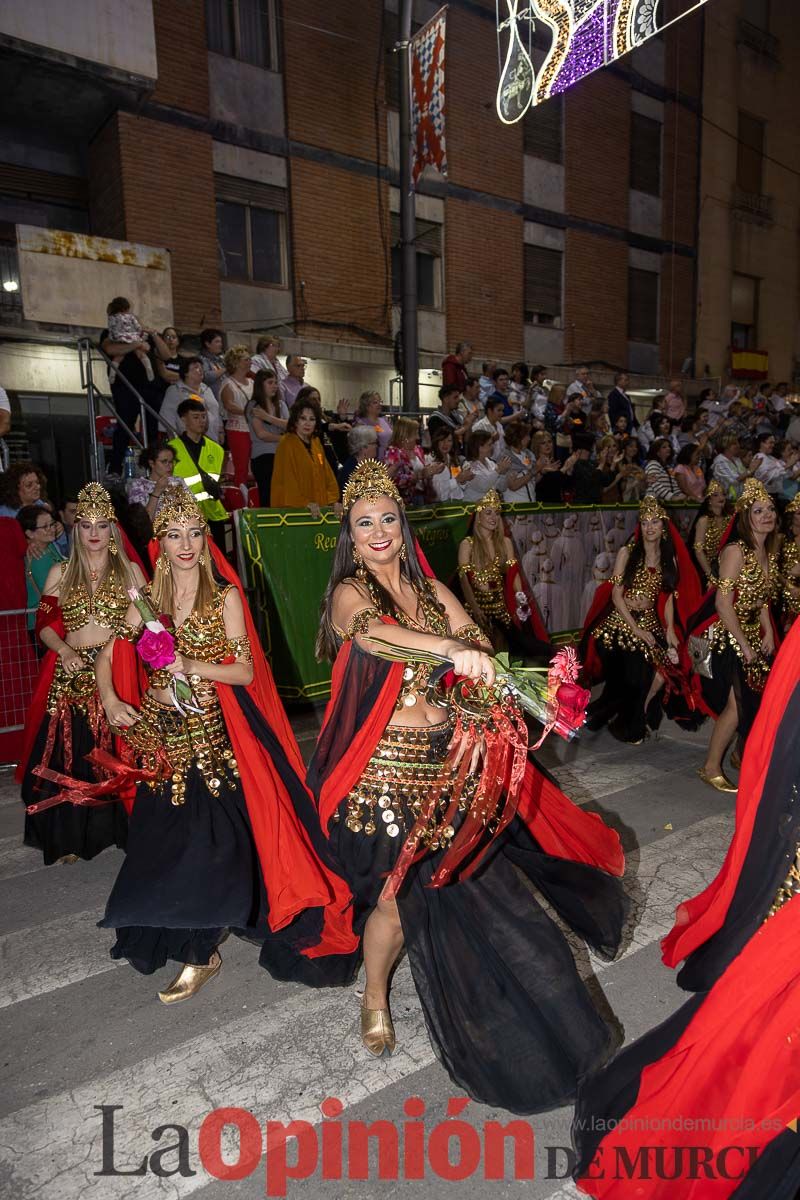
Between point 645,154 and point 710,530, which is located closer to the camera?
point 710,530

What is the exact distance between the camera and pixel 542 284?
65.6ft

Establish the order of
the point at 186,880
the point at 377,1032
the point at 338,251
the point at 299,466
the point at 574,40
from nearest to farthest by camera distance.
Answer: the point at 377,1032, the point at 186,880, the point at 299,466, the point at 574,40, the point at 338,251

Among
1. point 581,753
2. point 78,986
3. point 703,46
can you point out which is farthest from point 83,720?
point 703,46

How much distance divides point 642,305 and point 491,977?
74.3 ft

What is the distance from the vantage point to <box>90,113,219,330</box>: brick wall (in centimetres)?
1353

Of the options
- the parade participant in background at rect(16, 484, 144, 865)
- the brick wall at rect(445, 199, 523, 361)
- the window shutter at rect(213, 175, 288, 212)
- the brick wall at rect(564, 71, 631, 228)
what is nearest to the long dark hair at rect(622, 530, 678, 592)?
the parade participant in background at rect(16, 484, 144, 865)

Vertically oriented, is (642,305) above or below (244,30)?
below

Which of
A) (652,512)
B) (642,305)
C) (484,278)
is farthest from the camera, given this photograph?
(642,305)

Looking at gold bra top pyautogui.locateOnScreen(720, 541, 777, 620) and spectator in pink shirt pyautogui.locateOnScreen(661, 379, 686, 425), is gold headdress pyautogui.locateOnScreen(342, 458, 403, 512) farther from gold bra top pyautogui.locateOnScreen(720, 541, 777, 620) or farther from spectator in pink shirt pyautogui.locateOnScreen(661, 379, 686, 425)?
spectator in pink shirt pyautogui.locateOnScreen(661, 379, 686, 425)

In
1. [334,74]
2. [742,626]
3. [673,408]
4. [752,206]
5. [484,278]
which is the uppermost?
[752,206]

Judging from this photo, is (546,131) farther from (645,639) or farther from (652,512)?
(645,639)

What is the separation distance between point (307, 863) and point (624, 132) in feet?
75.9

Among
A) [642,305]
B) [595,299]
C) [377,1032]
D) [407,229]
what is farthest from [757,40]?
[377,1032]

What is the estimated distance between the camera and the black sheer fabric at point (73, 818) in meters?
4.86
